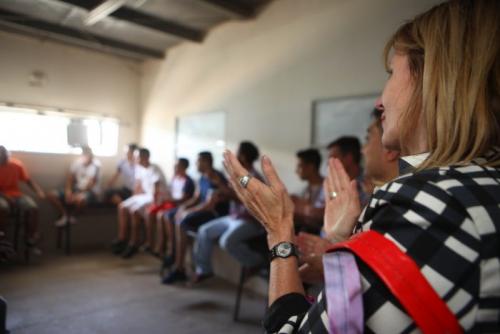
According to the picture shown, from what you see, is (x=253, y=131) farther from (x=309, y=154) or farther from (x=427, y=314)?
(x=427, y=314)

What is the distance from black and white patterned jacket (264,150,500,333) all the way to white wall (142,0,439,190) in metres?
1.57

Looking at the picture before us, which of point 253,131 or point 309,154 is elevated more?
point 253,131

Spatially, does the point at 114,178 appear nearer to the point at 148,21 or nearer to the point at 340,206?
the point at 148,21

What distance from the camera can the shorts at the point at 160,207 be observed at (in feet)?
10.6

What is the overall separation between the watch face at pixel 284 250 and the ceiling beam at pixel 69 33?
0.85 meters

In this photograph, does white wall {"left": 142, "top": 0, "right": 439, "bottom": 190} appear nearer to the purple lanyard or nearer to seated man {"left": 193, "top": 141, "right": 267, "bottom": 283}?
seated man {"left": 193, "top": 141, "right": 267, "bottom": 283}

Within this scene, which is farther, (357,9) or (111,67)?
(357,9)

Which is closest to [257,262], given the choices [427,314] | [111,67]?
[111,67]

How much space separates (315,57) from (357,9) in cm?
47

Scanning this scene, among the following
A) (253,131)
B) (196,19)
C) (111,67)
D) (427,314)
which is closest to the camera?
(427,314)

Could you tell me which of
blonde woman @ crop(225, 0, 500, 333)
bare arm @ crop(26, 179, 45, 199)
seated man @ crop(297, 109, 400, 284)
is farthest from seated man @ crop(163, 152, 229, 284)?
blonde woman @ crop(225, 0, 500, 333)

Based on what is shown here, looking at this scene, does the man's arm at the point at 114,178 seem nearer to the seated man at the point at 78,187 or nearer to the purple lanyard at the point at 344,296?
the seated man at the point at 78,187

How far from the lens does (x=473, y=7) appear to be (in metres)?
0.50

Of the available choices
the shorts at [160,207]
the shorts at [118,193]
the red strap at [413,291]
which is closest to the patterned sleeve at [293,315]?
the red strap at [413,291]
